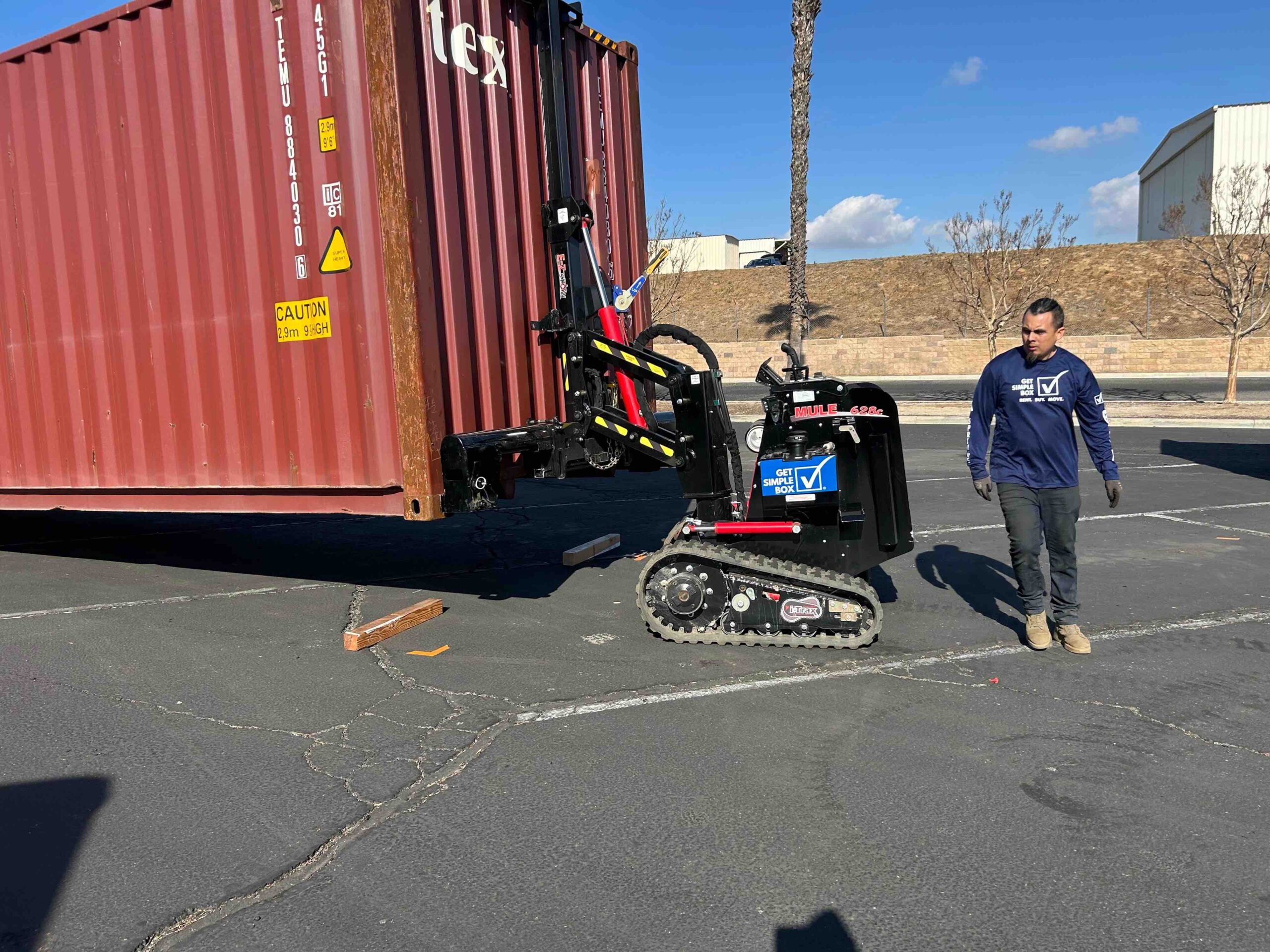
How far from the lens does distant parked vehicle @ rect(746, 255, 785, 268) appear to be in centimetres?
5328

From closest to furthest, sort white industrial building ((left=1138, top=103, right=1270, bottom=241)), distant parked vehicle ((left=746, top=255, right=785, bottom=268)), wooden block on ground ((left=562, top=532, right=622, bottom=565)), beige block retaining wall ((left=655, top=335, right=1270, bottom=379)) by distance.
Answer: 1. wooden block on ground ((left=562, top=532, right=622, bottom=565))
2. beige block retaining wall ((left=655, top=335, right=1270, bottom=379))
3. white industrial building ((left=1138, top=103, right=1270, bottom=241))
4. distant parked vehicle ((left=746, top=255, right=785, bottom=268))

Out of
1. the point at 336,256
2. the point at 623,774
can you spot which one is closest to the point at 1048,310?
the point at 623,774

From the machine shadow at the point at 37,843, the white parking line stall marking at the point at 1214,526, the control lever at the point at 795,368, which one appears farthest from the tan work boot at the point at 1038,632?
the machine shadow at the point at 37,843

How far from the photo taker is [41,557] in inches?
345

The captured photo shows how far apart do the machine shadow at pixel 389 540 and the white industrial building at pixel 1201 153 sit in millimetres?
36154

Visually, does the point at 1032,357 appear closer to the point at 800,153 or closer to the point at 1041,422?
the point at 1041,422

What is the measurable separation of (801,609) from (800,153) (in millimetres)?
16099

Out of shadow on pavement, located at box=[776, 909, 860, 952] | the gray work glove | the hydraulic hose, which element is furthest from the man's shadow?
shadow on pavement, located at box=[776, 909, 860, 952]

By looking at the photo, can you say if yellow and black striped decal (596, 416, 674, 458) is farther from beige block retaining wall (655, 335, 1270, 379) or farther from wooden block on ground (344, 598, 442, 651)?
beige block retaining wall (655, 335, 1270, 379)

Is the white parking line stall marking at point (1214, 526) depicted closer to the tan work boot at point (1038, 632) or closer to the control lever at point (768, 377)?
the tan work boot at point (1038, 632)

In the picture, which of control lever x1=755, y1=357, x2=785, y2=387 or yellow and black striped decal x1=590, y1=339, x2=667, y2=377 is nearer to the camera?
control lever x1=755, y1=357, x2=785, y2=387

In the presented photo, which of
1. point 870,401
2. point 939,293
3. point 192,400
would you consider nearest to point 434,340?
point 192,400

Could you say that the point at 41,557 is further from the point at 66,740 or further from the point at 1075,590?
the point at 1075,590

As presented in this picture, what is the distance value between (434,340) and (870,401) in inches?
99.7
